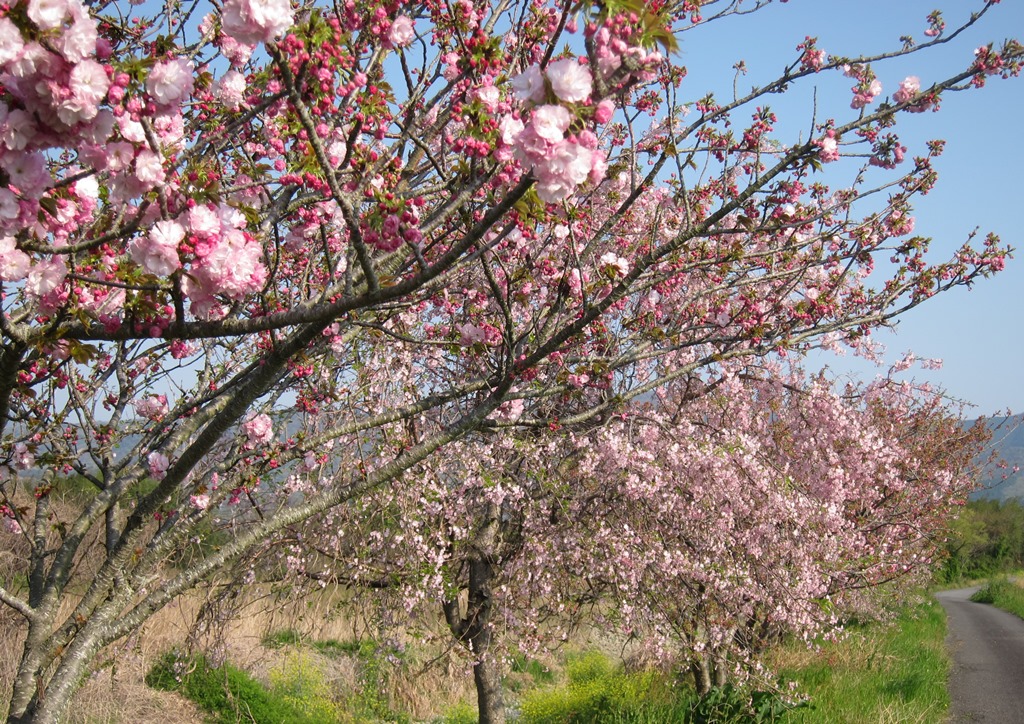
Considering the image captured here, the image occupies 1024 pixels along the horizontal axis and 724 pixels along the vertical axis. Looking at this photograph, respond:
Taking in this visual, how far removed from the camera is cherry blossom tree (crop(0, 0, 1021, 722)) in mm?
1688

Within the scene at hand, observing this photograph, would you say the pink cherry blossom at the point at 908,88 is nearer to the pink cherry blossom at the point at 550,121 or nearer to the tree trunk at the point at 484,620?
the pink cherry blossom at the point at 550,121

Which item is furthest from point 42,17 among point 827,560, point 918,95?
point 827,560

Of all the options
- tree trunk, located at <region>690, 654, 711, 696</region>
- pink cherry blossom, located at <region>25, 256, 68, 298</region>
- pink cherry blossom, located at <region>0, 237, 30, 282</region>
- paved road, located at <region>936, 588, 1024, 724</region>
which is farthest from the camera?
paved road, located at <region>936, 588, 1024, 724</region>

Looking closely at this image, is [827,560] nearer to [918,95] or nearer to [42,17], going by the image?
[918,95]

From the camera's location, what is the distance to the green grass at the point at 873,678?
8.00 m

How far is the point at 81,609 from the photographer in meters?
3.23

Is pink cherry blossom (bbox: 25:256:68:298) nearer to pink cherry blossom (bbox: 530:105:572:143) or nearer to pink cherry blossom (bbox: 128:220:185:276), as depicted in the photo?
pink cherry blossom (bbox: 128:220:185:276)

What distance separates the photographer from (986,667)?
12625mm

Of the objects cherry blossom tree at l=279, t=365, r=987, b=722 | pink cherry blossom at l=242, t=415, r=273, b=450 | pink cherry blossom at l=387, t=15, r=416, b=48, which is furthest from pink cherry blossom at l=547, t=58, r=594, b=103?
cherry blossom tree at l=279, t=365, r=987, b=722

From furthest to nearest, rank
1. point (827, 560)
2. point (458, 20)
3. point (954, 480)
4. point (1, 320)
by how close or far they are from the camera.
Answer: point (954, 480) < point (827, 560) < point (458, 20) < point (1, 320)

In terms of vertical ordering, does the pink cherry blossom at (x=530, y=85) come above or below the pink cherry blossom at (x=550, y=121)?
above

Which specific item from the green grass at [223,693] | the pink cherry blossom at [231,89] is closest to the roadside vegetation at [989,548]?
the green grass at [223,693]

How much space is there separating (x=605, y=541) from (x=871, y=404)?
6916mm

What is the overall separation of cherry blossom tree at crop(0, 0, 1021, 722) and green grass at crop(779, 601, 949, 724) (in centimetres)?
463
